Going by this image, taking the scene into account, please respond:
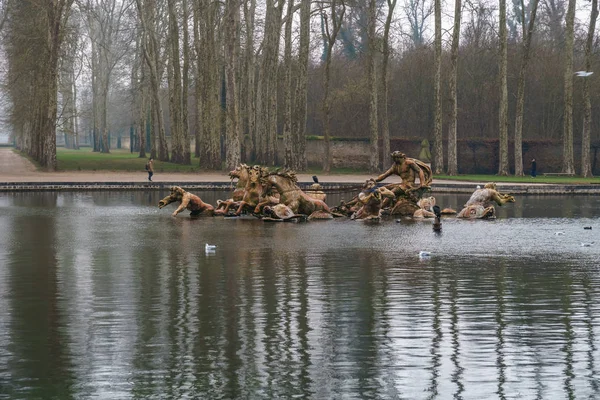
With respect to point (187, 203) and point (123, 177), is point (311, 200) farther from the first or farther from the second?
point (123, 177)

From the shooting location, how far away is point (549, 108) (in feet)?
198

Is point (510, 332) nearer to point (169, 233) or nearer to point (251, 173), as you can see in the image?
point (169, 233)

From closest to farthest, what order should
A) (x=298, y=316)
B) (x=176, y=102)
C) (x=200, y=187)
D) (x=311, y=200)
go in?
1. (x=298, y=316)
2. (x=311, y=200)
3. (x=200, y=187)
4. (x=176, y=102)

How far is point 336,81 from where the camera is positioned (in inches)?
2726

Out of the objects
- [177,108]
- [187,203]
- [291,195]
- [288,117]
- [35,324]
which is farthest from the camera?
[177,108]

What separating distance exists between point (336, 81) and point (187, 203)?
44.6 m

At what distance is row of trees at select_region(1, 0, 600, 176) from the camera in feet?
161

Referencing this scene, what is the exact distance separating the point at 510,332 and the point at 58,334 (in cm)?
462

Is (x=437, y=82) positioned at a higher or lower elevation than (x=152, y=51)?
lower

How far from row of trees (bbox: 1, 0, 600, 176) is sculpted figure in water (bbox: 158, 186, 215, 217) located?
20797 millimetres

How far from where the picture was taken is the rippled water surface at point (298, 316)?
8.19 meters

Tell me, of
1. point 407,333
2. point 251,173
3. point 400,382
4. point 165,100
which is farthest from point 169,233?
point 165,100

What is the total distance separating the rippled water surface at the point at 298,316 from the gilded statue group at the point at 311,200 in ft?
15.1

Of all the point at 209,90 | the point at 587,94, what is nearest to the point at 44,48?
the point at 209,90
